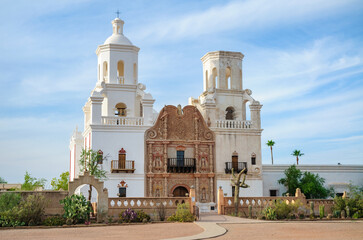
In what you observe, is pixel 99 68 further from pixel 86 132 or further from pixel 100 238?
pixel 100 238

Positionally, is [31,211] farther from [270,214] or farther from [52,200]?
[270,214]

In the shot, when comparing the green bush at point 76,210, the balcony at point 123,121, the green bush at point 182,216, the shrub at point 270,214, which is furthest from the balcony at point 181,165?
the green bush at point 76,210

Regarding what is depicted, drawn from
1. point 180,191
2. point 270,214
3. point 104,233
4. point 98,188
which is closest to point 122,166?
point 180,191

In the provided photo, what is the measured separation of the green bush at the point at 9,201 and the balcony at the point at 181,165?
15551 millimetres

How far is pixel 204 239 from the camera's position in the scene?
19.1 meters

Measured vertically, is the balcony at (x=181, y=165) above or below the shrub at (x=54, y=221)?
above

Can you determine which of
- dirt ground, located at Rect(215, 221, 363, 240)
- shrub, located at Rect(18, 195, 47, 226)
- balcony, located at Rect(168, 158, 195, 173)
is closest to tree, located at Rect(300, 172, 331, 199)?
balcony, located at Rect(168, 158, 195, 173)

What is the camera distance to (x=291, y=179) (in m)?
42.4

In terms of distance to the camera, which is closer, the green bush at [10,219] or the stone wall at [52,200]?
the green bush at [10,219]

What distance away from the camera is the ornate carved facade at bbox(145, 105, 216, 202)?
40.0 meters

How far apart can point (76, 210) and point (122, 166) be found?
1293cm

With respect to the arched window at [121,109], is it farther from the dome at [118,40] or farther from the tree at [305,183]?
the tree at [305,183]

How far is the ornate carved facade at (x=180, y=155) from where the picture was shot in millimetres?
40000

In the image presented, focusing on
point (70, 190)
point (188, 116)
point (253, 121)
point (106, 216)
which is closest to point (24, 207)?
point (70, 190)
